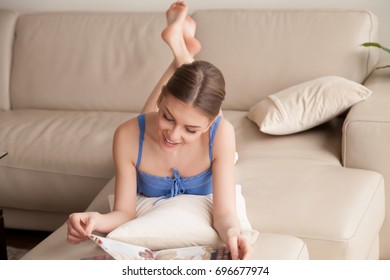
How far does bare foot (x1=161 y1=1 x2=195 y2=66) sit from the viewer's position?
102 inches

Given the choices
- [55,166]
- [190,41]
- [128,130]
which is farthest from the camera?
[55,166]

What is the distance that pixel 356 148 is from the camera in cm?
249

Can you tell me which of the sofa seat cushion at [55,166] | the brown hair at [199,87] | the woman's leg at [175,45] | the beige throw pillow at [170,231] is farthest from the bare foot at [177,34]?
the beige throw pillow at [170,231]

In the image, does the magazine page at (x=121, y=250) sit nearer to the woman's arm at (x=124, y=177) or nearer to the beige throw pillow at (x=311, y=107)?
the woman's arm at (x=124, y=177)

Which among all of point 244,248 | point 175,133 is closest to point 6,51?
point 175,133

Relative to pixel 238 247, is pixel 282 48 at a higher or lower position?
higher

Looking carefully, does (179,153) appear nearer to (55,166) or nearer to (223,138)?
(223,138)

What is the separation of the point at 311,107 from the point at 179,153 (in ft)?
2.66

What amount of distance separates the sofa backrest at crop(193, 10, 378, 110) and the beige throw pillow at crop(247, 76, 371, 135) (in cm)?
27

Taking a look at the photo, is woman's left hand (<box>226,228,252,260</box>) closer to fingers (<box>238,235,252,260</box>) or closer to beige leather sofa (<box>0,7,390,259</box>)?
fingers (<box>238,235,252,260</box>)

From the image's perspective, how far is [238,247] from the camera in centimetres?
172

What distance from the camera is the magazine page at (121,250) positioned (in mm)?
1752

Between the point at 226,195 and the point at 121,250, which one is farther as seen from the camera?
the point at 226,195
